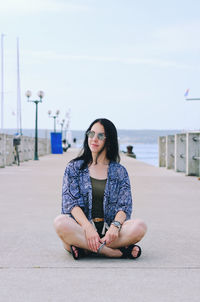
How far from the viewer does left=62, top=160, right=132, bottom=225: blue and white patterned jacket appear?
194 inches

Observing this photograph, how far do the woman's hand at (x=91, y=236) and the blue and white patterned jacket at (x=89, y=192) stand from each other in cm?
23

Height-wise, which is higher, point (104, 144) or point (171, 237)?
point (104, 144)

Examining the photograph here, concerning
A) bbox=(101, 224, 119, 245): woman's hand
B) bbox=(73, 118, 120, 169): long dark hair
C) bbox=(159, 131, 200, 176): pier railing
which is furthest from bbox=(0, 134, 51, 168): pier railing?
bbox=(101, 224, 119, 245): woman's hand

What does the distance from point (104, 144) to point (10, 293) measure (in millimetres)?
1695

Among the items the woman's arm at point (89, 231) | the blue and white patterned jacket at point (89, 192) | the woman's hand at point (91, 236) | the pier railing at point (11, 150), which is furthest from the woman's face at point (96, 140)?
the pier railing at point (11, 150)

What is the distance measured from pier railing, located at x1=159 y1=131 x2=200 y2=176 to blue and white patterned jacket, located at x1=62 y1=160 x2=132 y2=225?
1019 cm

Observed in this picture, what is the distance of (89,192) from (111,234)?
1.37ft

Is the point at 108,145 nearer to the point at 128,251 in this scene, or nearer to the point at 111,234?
the point at 111,234

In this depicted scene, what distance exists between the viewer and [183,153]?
1725 cm

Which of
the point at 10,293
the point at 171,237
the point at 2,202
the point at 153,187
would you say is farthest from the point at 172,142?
the point at 10,293

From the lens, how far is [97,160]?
5070 millimetres

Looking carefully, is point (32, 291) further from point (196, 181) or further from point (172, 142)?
point (172, 142)

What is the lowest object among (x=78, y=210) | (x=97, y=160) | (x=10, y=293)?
(x=10, y=293)

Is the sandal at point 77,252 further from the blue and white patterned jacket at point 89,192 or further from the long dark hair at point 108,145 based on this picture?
the long dark hair at point 108,145
